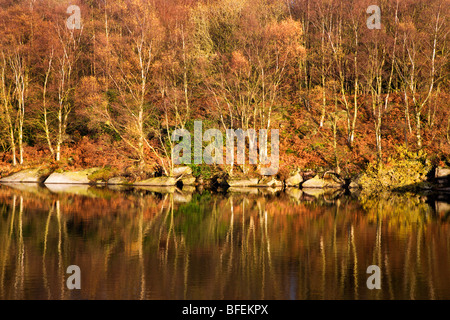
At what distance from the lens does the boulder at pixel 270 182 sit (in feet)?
121

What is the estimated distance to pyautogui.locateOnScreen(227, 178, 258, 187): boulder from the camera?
36969mm

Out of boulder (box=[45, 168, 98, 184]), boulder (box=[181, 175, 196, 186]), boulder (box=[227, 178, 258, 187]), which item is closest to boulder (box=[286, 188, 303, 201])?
boulder (box=[227, 178, 258, 187])

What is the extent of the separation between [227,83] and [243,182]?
7.41m

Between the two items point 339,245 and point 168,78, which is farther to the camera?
point 168,78

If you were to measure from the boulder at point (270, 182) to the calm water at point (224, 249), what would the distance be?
10788 millimetres

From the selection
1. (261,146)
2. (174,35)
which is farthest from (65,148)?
(261,146)

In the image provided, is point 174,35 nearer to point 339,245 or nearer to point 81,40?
point 81,40

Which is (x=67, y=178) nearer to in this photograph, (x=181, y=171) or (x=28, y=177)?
(x=28, y=177)

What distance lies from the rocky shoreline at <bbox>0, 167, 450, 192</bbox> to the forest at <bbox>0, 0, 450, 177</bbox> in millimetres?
1046

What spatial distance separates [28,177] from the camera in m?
41.6

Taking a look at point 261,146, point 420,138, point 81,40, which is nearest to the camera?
point 420,138

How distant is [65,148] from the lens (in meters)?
43.8
